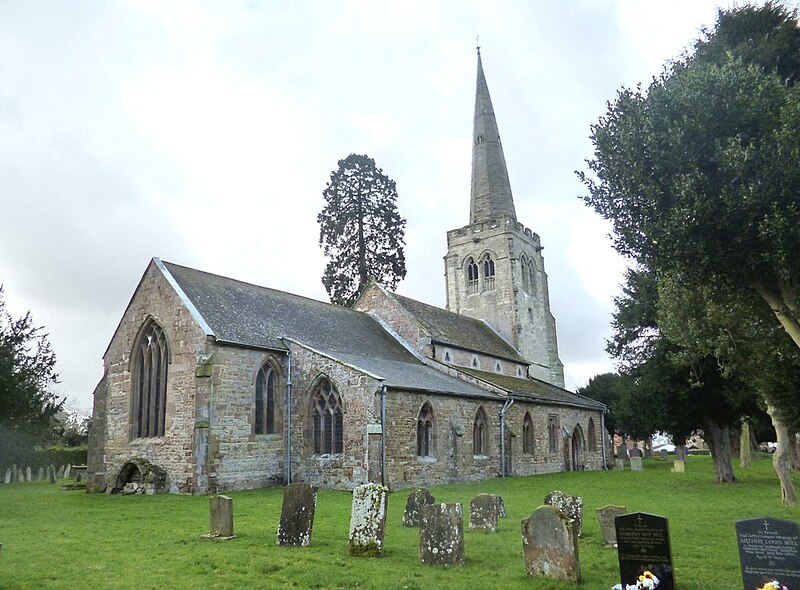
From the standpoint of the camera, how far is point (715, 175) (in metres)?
12.2

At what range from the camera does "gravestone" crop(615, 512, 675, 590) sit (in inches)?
304

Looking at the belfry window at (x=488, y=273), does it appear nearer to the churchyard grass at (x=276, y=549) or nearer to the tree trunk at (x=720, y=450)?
the tree trunk at (x=720, y=450)

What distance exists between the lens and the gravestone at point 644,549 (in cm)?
771

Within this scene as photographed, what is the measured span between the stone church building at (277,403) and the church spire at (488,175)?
15.3 meters

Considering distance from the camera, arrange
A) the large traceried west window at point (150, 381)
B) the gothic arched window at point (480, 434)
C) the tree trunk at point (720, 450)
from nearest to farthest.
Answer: the large traceried west window at point (150, 381) → the tree trunk at point (720, 450) → the gothic arched window at point (480, 434)

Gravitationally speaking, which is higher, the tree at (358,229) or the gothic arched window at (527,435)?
the tree at (358,229)

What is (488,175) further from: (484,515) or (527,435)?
(484,515)

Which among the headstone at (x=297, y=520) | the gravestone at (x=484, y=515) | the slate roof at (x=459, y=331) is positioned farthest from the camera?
the slate roof at (x=459, y=331)

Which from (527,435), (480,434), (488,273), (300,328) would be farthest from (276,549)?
(488,273)

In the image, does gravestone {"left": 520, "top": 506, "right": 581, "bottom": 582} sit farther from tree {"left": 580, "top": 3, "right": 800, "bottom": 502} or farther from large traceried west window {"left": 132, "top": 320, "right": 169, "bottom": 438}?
large traceried west window {"left": 132, "top": 320, "right": 169, "bottom": 438}

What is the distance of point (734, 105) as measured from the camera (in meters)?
11.9

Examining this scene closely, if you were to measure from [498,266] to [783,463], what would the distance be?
2593cm

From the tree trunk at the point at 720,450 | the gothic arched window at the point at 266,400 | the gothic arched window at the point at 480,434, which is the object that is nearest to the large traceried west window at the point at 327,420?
the gothic arched window at the point at 266,400

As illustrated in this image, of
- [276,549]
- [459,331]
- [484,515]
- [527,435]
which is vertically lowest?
[276,549]
